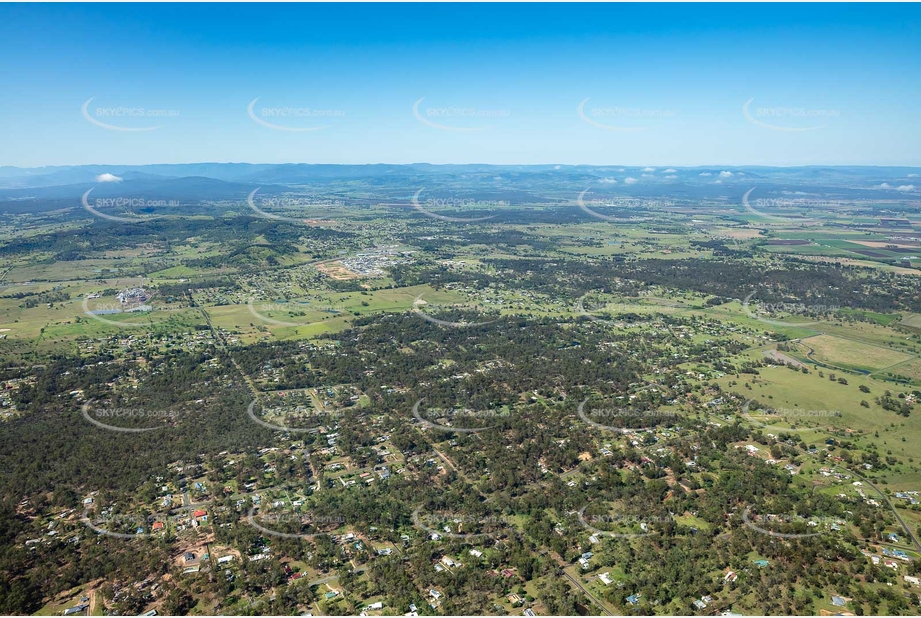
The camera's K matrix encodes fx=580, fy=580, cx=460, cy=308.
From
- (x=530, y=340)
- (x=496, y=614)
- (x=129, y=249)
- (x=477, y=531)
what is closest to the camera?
(x=496, y=614)

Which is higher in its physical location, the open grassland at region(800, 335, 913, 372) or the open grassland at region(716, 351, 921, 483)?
the open grassland at region(800, 335, 913, 372)

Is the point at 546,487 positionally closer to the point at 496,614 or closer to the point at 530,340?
the point at 496,614

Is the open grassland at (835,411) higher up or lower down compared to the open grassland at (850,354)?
lower down

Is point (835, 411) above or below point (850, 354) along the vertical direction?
below

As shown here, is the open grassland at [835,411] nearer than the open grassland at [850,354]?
Yes

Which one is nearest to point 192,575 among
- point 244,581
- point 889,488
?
point 244,581

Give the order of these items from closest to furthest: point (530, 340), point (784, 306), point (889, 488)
Answer: point (889, 488), point (530, 340), point (784, 306)

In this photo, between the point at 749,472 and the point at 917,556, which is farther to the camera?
the point at 749,472

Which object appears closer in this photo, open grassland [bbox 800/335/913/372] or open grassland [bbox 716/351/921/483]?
open grassland [bbox 716/351/921/483]

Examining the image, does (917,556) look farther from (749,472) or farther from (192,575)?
(192,575)

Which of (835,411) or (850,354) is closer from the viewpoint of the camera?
(835,411)
